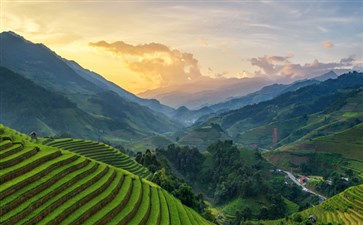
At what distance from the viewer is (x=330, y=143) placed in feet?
500

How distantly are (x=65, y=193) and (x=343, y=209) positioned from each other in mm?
54178

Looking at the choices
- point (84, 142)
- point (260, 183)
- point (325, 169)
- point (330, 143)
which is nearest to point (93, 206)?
point (84, 142)

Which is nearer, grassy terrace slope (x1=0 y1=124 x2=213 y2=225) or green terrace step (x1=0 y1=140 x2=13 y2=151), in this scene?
grassy terrace slope (x1=0 y1=124 x2=213 y2=225)

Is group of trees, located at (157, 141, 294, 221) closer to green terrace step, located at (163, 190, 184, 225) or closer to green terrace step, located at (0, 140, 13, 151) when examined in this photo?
green terrace step, located at (163, 190, 184, 225)

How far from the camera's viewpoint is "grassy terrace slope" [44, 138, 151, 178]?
73.9 meters

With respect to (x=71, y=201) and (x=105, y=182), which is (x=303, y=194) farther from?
(x=71, y=201)

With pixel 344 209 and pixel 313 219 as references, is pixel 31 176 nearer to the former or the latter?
pixel 313 219

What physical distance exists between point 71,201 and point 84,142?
5123 cm

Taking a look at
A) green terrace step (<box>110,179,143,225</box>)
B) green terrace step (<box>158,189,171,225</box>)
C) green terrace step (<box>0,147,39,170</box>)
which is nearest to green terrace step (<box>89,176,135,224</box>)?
green terrace step (<box>110,179,143,225</box>)

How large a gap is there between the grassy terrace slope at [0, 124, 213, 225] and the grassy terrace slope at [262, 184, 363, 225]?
33.9m

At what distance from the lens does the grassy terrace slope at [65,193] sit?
87.5ft

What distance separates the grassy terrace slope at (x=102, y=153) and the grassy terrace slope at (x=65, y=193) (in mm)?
32119

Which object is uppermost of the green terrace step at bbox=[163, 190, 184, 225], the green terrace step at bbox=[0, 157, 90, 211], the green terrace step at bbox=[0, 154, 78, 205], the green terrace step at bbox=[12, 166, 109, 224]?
the green terrace step at bbox=[0, 154, 78, 205]

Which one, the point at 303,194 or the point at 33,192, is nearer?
the point at 33,192
